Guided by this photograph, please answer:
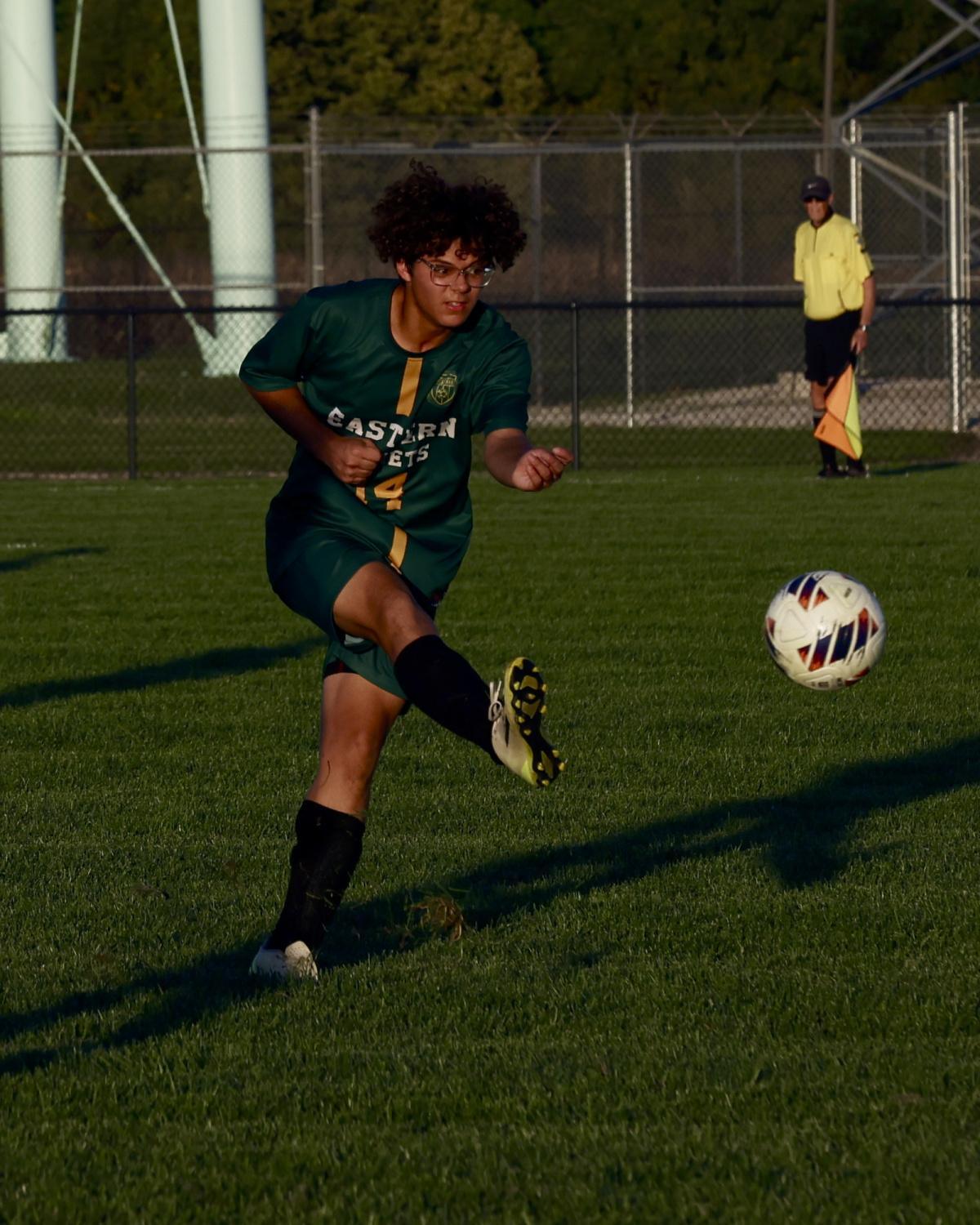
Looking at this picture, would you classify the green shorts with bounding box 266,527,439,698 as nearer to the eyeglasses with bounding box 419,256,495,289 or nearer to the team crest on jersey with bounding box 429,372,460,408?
the team crest on jersey with bounding box 429,372,460,408

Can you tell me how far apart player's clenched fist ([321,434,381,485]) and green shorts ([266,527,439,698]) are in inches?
7.4

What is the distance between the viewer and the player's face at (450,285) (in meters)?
5.12

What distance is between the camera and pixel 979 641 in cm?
1035

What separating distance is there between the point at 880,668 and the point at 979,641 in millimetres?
950

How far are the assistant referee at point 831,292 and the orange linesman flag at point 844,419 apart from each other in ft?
0.26

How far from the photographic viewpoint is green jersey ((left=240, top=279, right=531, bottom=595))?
5238mm

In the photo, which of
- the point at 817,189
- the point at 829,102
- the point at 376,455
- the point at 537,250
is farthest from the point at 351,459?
the point at 829,102

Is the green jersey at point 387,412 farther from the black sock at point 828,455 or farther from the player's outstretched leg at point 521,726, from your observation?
the black sock at point 828,455

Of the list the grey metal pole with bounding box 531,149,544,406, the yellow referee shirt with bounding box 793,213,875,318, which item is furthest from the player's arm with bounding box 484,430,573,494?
the grey metal pole with bounding box 531,149,544,406

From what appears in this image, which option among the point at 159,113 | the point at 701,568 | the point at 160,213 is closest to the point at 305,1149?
the point at 701,568

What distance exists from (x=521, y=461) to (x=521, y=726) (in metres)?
0.75

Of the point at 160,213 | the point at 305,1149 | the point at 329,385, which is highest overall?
the point at 160,213

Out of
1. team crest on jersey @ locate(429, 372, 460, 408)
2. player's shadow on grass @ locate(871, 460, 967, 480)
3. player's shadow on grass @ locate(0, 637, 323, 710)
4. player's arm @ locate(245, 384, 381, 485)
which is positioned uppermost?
team crest on jersey @ locate(429, 372, 460, 408)

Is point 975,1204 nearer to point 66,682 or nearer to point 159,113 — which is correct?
point 66,682
